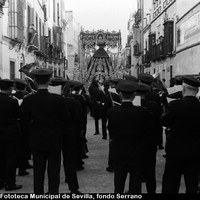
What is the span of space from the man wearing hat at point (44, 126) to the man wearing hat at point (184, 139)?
4.23 feet

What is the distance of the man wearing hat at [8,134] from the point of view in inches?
239

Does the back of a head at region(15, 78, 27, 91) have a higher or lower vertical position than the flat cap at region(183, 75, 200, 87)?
lower

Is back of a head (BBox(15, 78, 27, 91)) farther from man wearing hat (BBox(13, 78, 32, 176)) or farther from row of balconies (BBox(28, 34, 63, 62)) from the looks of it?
row of balconies (BBox(28, 34, 63, 62))

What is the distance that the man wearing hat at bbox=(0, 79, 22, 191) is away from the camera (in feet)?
19.9

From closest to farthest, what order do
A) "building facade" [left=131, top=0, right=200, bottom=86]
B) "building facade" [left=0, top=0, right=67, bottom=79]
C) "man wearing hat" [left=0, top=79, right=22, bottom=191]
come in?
1. "man wearing hat" [left=0, top=79, right=22, bottom=191]
2. "building facade" [left=131, top=0, right=200, bottom=86]
3. "building facade" [left=0, top=0, right=67, bottom=79]

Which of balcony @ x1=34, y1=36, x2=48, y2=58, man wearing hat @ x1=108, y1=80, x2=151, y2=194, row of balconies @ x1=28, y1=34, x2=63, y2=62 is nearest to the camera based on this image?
man wearing hat @ x1=108, y1=80, x2=151, y2=194

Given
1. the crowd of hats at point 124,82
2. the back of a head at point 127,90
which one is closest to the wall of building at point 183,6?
the crowd of hats at point 124,82

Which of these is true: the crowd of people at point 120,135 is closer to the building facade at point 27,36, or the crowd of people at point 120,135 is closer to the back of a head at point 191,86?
the back of a head at point 191,86

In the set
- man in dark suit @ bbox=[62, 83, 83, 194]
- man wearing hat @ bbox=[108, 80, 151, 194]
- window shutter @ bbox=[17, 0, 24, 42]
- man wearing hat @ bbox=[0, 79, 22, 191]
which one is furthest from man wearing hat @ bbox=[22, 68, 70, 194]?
window shutter @ bbox=[17, 0, 24, 42]

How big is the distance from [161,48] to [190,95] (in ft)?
72.6

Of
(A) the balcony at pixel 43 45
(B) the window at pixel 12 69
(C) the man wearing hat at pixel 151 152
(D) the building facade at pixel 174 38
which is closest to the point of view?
(C) the man wearing hat at pixel 151 152

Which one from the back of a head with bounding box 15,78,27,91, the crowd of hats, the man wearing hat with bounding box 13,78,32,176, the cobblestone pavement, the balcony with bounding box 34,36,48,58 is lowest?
the cobblestone pavement

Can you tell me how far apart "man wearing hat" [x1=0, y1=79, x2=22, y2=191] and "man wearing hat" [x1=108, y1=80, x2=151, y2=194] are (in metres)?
2.08

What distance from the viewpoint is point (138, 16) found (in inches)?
1666
